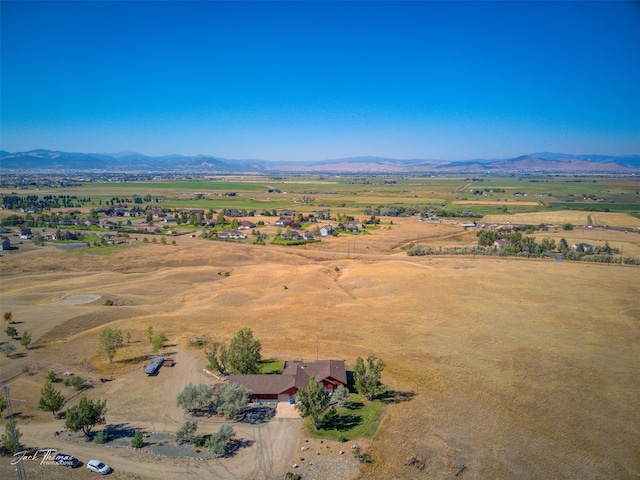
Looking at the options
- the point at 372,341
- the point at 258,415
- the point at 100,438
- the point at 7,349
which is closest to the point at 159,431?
the point at 100,438

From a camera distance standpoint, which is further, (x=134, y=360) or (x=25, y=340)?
(x=25, y=340)

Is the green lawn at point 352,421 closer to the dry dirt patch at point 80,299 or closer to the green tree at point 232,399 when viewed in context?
the green tree at point 232,399

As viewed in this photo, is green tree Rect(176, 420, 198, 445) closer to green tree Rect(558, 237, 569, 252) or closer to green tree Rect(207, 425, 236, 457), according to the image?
green tree Rect(207, 425, 236, 457)

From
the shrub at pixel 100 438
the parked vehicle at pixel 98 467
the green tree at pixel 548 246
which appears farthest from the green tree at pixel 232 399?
the green tree at pixel 548 246

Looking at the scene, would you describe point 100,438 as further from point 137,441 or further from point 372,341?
point 372,341

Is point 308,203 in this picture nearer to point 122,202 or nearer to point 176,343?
point 122,202

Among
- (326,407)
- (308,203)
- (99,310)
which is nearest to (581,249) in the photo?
(326,407)

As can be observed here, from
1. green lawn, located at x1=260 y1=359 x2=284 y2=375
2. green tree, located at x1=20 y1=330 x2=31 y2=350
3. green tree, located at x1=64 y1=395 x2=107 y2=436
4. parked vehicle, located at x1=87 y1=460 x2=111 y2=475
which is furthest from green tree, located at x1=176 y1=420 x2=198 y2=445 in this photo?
green tree, located at x1=20 y1=330 x2=31 y2=350
